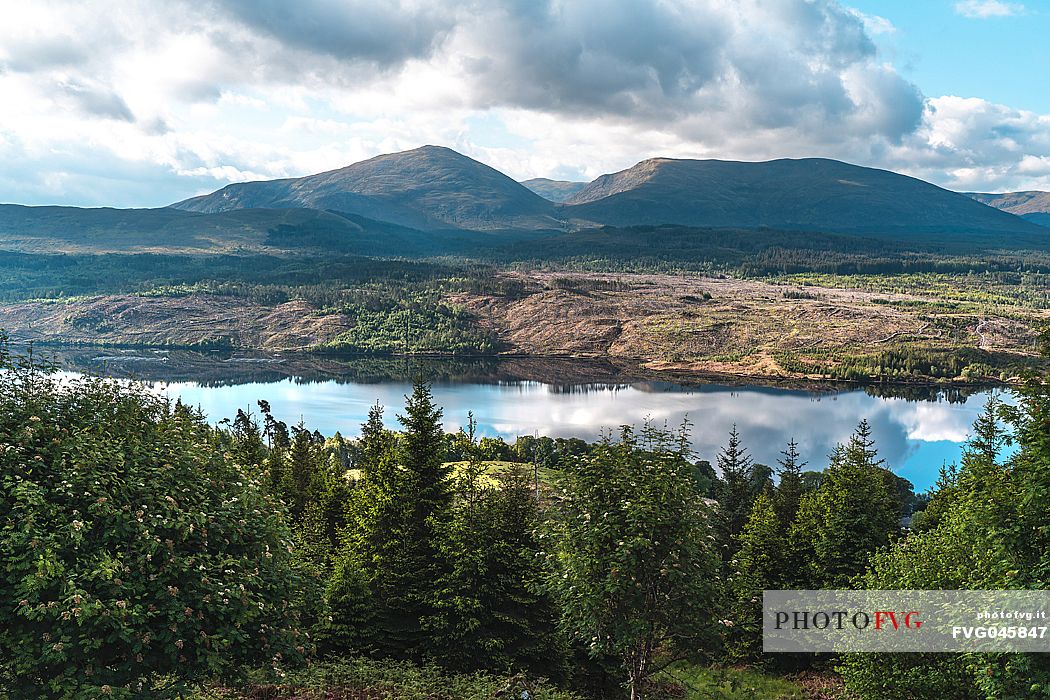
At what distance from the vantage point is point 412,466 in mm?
29094

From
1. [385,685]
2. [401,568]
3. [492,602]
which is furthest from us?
[401,568]

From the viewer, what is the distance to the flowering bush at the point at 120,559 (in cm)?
1281

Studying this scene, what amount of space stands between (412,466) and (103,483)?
15.4m

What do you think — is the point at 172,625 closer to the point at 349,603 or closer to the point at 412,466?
the point at 349,603

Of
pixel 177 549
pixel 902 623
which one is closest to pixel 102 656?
pixel 177 549

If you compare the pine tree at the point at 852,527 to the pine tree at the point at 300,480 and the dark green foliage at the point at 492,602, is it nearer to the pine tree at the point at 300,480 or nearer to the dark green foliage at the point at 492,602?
the dark green foliage at the point at 492,602

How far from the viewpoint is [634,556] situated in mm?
17438

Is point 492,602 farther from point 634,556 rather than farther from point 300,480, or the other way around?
point 300,480

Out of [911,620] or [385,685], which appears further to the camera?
[385,685]

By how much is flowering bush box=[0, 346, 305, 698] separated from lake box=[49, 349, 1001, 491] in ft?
348

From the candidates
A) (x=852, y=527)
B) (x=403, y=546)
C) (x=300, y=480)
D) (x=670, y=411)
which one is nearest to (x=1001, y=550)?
(x=403, y=546)

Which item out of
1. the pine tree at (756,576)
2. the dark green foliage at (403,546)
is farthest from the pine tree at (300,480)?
the pine tree at (756,576)

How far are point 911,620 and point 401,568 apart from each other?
17188mm

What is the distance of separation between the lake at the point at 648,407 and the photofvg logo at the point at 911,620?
310 feet
